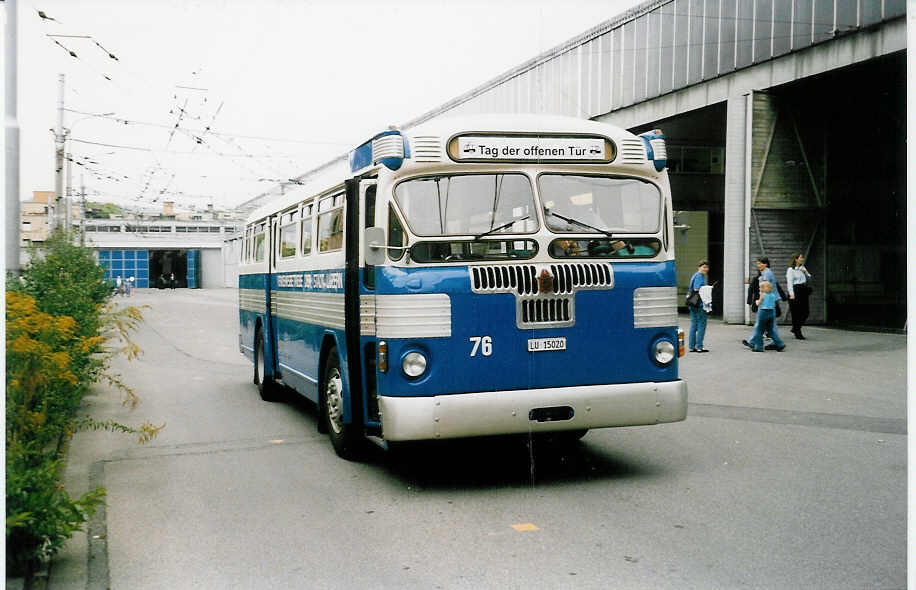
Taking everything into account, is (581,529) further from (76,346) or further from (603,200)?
(76,346)

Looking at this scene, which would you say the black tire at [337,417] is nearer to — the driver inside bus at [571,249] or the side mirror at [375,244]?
the side mirror at [375,244]

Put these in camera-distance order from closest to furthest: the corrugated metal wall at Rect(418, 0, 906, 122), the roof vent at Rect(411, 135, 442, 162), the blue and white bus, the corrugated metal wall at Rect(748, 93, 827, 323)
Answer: the blue and white bus → the roof vent at Rect(411, 135, 442, 162) → the corrugated metal wall at Rect(418, 0, 906, 122) → the corrugated metal wall at Rect(748, 93, 827, 323)

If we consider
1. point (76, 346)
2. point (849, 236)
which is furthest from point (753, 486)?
point (849, 236)

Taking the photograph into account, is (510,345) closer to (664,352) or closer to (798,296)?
(664,352)

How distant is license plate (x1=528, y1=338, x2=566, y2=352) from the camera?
7.25m

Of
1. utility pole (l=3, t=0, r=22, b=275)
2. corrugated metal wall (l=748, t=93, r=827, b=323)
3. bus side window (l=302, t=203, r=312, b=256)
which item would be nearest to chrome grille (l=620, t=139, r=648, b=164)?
bus side window (l=302, t=203, r=312, b=256)

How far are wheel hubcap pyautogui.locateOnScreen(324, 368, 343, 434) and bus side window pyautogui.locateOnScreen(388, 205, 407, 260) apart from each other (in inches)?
67.3

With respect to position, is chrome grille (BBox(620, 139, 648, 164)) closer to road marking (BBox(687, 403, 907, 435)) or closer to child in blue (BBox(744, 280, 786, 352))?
road marking (BBox(687, 403, 907, 435))

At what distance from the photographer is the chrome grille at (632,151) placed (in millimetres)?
7789

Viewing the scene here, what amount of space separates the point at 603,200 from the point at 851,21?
1579 cm

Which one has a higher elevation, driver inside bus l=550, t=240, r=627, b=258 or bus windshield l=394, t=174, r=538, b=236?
bus windshield l=394, t=174, r=538, b=236

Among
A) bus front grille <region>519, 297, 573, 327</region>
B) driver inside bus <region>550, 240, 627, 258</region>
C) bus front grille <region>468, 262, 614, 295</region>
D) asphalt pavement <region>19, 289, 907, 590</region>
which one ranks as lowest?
asphalt pavement <region>19, 289, 907, 590</region>

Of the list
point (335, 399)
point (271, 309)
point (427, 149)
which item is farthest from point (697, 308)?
point (427, 149)

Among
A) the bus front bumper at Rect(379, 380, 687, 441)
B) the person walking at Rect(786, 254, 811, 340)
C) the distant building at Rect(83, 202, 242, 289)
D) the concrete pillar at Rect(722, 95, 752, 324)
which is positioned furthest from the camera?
the distant building at Rect(83, 202, 242, 289)
